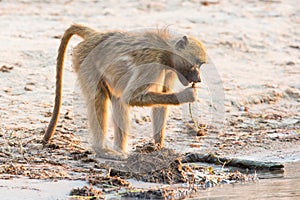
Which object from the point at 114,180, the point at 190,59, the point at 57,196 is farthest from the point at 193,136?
the point at 57,196

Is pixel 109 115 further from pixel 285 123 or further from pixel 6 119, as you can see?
pixel 285 123

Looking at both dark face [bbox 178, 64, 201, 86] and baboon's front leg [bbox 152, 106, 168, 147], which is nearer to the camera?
dark face [bbox 178, 64, 201, 86]

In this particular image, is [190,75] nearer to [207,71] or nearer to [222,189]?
[207,71]

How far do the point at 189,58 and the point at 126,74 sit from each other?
71 cm

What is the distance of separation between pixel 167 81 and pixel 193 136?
1512 millimetres

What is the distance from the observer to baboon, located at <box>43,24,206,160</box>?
711cm

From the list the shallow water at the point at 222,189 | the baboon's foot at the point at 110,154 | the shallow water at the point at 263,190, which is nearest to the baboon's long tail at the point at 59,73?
the baboon's foot at the point at 110,154

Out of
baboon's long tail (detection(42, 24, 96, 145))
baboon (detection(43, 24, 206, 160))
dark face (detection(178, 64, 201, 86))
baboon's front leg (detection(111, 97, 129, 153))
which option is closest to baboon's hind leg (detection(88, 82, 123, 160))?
baboon (detection(43, 24, 206, 160))

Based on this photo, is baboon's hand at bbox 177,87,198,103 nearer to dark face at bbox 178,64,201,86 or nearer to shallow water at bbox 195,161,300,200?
dark face at bbox 178,64,201,86

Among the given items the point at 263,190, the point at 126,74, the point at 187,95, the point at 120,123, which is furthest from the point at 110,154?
the point at 263,190

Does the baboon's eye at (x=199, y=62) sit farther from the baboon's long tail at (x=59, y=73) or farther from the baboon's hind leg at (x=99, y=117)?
the baboon's long tail at (x=59, y=73)

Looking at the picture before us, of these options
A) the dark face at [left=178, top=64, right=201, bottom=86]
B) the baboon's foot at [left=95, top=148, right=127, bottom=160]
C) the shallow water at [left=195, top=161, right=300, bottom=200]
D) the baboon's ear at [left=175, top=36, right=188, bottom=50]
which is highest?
the baboon's ear at [left=175, top=36, right=188, bottom=50]

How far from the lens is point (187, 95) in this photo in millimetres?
6930

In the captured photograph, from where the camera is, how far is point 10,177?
21.2 ft
